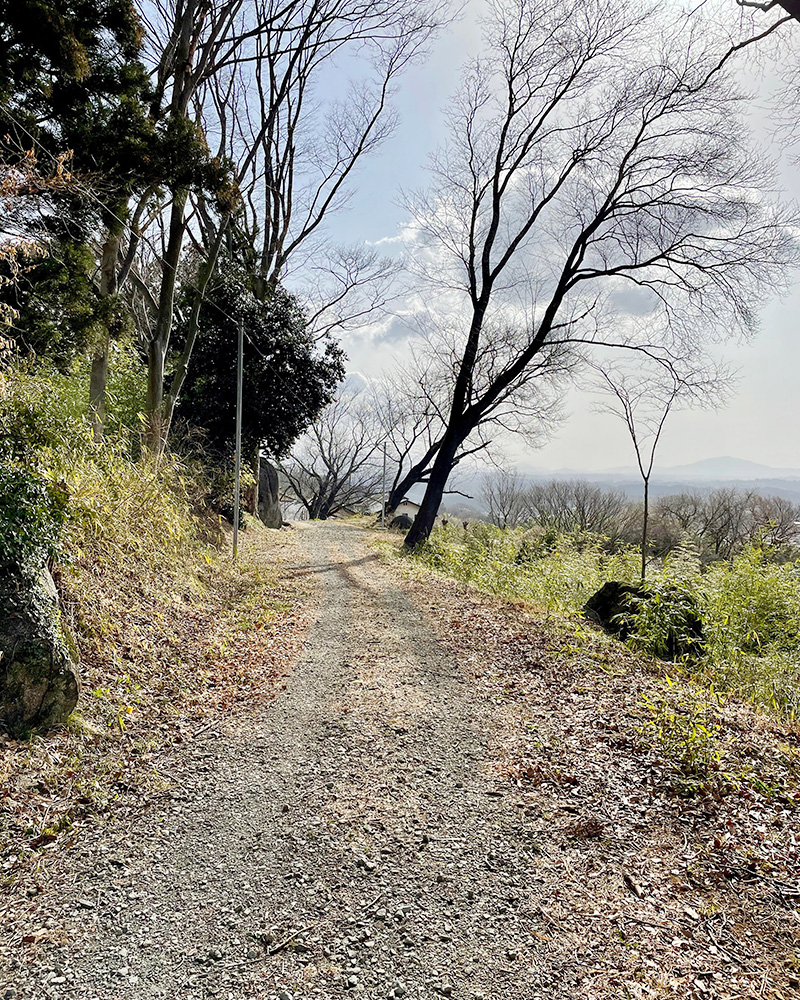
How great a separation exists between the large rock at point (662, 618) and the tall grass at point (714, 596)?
0.09 ft

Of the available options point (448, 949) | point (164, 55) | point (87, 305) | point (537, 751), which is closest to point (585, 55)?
point (164, 55)

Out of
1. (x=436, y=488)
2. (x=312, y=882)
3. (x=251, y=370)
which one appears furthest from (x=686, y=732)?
(x=251, y=370)

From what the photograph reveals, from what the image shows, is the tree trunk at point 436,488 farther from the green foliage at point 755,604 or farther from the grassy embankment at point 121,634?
the green foliage at point 755,604

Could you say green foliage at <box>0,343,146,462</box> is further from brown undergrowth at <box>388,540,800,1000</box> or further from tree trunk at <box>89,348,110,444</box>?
brown undergrowth at <box>388,540,800,1000</box>

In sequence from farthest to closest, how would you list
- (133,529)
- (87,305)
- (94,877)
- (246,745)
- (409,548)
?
(409,548)
(87,305)
(133,529)
(246,745)
(94,877)

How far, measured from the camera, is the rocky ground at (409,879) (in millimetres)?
2082

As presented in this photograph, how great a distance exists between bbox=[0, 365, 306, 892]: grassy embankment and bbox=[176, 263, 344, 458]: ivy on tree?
17.6 feet

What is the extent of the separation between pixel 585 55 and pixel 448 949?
14.1 metres

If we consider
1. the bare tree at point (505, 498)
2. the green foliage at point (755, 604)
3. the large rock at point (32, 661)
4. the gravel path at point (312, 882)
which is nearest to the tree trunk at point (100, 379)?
the large rock at point (32, 661)

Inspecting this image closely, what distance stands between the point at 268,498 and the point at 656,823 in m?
15.7

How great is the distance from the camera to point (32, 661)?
10.8 ft

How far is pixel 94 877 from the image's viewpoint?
253cm

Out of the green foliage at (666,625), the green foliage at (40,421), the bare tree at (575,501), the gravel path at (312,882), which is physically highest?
the green foliage at (40,421)

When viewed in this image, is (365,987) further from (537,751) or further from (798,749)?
(798,749)
